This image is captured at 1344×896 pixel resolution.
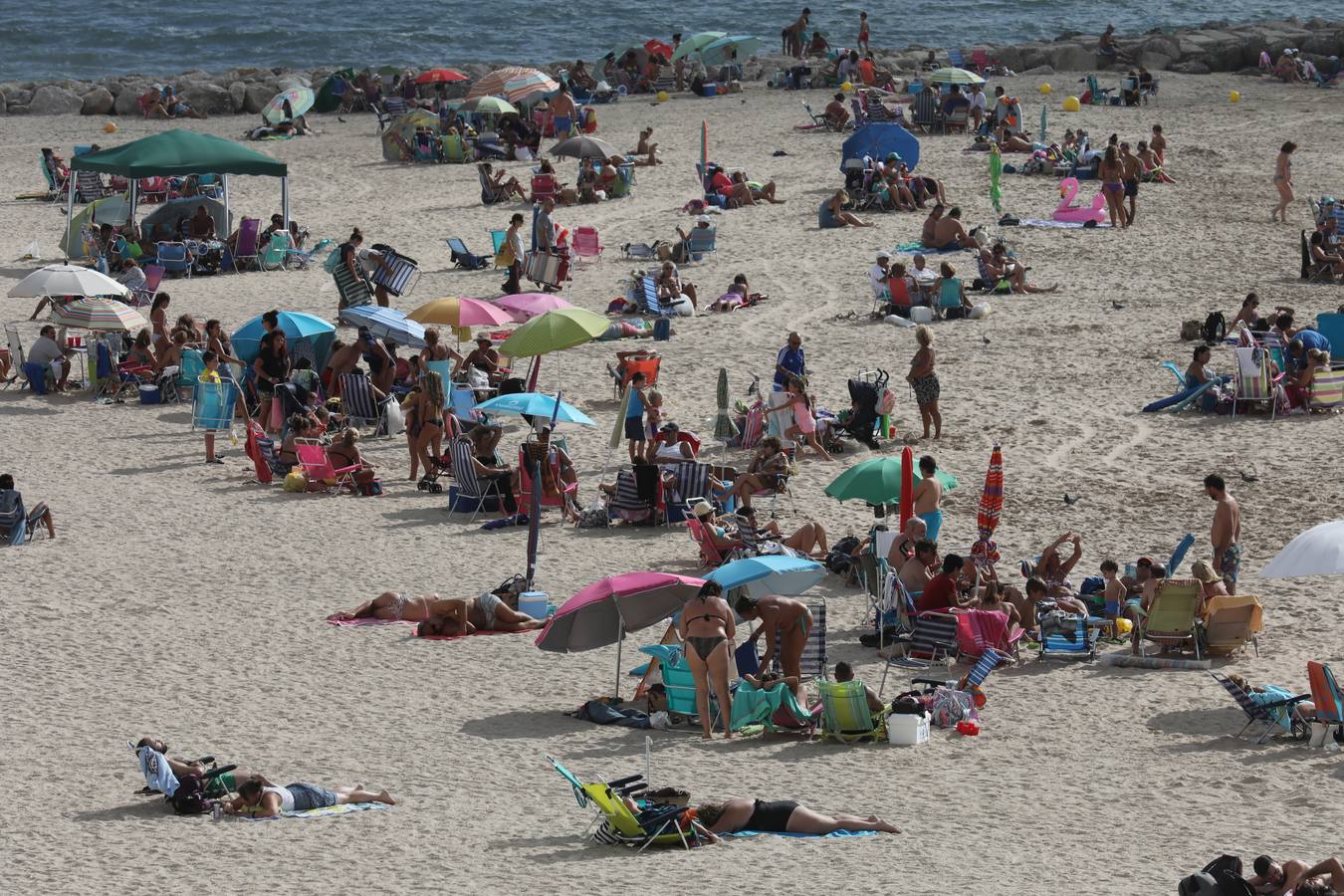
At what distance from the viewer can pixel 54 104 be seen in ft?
129

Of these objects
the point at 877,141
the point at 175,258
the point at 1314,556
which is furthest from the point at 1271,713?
the point at 877,141

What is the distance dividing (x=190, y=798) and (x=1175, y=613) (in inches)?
227

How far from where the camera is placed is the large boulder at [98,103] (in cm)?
3869

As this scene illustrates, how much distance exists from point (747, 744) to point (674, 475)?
4415 millimetres

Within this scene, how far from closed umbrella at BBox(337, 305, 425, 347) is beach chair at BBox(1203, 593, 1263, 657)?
27.5 feet

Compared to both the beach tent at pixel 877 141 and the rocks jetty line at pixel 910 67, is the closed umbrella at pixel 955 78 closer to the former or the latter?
the beach tent at pixel 877 141

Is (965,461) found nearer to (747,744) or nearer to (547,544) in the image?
(547,544)

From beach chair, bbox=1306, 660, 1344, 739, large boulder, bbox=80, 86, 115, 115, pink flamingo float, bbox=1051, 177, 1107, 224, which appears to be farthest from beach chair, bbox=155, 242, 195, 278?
beach chair, bbox=1306, 660, 1344, 739

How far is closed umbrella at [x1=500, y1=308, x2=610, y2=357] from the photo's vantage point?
16.8 meters

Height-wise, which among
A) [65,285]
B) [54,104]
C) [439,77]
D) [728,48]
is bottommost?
[65,285]

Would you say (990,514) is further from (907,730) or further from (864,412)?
(864,412)

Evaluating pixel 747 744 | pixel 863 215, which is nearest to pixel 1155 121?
pixel 863 215

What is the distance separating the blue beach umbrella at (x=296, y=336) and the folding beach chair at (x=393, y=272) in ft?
8.50

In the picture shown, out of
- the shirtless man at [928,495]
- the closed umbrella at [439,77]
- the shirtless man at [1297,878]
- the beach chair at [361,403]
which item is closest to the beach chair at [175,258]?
the beach chair at [361,403]
